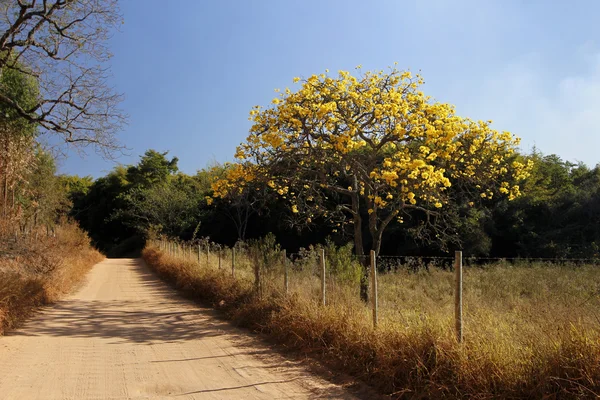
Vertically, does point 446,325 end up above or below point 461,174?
below

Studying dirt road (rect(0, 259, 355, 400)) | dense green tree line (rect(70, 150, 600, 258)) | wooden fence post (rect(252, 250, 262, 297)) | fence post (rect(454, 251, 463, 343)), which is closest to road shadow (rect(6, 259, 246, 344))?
dirt road (rect(0, 259, 355, 400))

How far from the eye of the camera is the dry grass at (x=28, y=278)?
397 inches

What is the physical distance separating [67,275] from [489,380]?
52.4ft

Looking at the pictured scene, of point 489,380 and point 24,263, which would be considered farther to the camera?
point 24,263

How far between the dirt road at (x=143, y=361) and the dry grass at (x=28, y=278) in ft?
1.42

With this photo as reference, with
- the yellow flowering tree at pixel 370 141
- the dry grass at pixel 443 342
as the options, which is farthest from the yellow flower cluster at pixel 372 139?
the dry grass at pixel 443 342

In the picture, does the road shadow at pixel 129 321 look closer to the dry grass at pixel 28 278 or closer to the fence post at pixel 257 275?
the dry grass at pixel 28 278

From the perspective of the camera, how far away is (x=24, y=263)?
14.8 metres

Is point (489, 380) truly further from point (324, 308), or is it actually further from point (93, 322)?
point (93, 322)

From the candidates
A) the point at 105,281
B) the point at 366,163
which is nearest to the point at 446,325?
the point at 366,163

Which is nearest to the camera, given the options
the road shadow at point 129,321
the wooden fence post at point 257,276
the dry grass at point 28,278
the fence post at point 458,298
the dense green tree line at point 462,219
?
the fence post at point 458,298

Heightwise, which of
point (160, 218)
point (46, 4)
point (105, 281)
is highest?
point (46, 4)

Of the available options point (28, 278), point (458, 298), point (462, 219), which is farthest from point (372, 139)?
point (462, 219)

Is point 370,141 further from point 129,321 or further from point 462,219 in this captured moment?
point 462,219
